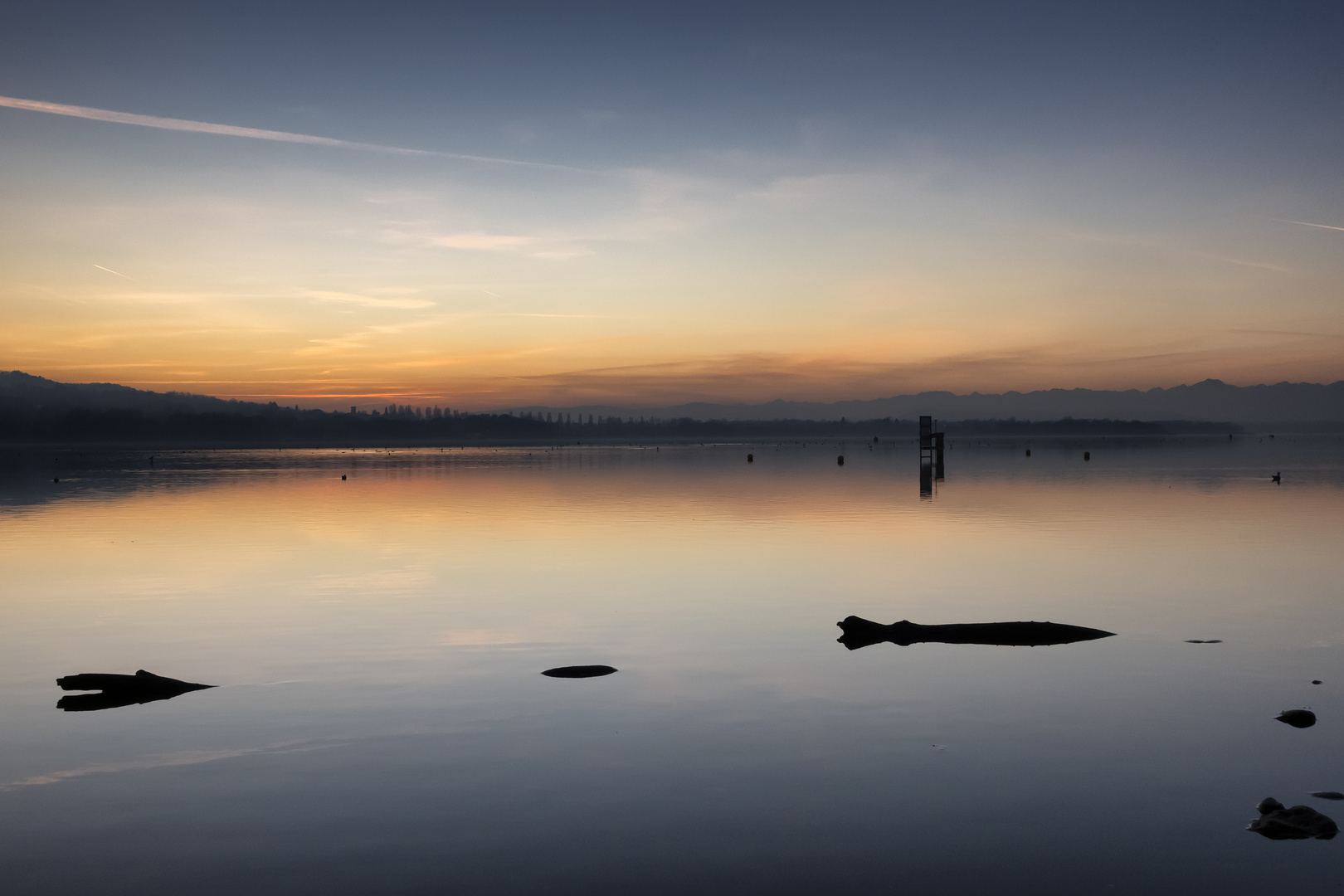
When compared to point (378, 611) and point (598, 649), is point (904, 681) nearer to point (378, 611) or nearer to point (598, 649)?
point (598, 649)

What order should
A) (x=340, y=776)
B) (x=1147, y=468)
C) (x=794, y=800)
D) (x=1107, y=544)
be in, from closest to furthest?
(x=794, y=800), (x=340, y=776), (x=1107, y=544), (x=1147, y=468)

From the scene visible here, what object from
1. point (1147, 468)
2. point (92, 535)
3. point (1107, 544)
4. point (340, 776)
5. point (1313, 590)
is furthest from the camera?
→ point (1147, 468)

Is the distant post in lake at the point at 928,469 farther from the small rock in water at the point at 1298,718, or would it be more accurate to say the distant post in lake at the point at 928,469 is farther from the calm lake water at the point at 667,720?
the small rock in water at the point at 1298,718

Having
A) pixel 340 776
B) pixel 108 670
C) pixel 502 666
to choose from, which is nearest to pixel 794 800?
pixel 340 776

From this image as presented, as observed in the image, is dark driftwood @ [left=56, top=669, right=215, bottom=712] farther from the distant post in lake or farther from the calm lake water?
the distant post in lake

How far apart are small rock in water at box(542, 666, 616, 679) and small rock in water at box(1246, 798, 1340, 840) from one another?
998 centimetres

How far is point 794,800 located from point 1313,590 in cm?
2148

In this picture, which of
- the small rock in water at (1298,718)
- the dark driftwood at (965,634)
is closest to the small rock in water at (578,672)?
the dark driftwood at (965,634)

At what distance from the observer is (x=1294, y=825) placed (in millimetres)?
10609

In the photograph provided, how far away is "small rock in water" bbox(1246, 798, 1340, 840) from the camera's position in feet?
34.4

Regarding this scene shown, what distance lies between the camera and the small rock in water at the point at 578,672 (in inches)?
682

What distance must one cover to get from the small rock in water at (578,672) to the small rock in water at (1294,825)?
998 cm

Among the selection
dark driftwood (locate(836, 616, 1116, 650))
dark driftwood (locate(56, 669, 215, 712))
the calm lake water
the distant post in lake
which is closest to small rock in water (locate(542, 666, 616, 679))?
the calm lake water

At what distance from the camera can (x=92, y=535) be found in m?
39.5
